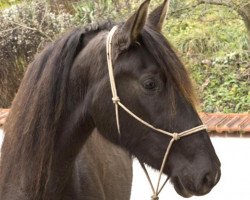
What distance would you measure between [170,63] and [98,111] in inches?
16.1

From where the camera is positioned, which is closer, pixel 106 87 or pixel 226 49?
pixel 106 87

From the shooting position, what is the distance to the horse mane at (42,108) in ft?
8.52

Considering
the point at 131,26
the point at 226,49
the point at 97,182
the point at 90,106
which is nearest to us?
the point at 131,26

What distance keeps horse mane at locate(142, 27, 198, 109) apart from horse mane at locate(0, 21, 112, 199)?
0.32 meters

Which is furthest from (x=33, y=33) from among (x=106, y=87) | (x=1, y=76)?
(x=106, y=87)

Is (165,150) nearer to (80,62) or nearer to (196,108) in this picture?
(196,108)

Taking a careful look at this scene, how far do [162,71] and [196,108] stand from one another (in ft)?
0.81

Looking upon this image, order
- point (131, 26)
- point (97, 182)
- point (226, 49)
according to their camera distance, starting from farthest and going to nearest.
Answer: point (226, 49) → point (97, 182) → point (131, 26)

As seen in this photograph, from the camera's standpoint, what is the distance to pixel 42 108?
8.55 feet

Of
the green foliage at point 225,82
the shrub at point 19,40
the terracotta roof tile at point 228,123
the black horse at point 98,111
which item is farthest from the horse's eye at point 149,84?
the shrub at point 19,40

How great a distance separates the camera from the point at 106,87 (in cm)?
249

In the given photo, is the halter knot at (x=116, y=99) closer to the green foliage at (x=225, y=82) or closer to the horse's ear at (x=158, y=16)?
the horse's ear at (x=158, y=16)

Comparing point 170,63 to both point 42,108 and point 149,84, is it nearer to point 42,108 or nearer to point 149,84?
point 149,84

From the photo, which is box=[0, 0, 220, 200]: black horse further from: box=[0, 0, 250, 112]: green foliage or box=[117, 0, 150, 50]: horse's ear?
box=[0, 0, 250, 112]: green foliage
